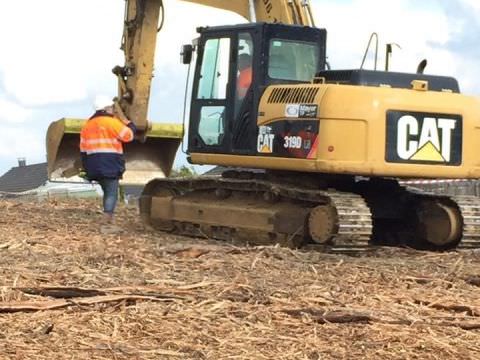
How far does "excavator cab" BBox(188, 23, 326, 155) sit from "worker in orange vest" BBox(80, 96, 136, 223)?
4.27ft

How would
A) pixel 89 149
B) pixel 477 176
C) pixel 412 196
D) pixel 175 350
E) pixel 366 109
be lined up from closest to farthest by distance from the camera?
pixel 175 350, pixel 366 109, pixel 477 176, pixel 412 196, pixel 89 149

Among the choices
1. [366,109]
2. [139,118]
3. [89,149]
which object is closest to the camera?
[366,109]

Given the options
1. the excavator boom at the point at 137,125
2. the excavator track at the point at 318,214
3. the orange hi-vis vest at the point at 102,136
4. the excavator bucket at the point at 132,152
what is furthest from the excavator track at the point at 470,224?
the excavator bucket at the point at 132,152

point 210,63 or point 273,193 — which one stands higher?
point 210,63

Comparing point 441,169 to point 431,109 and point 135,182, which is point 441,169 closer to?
point 431,109

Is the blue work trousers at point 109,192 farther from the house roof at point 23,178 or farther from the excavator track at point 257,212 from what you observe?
the house roof at point 23,178

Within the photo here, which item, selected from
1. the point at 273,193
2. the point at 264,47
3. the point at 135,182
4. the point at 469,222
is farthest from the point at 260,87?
the point at 135,182

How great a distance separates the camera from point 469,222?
11.3 meters

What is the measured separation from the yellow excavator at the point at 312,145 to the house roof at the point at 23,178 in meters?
25.4

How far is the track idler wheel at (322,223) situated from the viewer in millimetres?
10469

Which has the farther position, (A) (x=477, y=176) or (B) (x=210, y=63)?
(B) (x=210, y=63)

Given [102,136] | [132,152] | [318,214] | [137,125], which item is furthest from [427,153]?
[132,152]

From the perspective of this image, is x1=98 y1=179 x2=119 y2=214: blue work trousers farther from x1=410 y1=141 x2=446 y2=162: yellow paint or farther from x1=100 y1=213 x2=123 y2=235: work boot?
x1=410 y1=141 x2=446 y2=162: yellow paint

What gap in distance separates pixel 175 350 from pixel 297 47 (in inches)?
259
